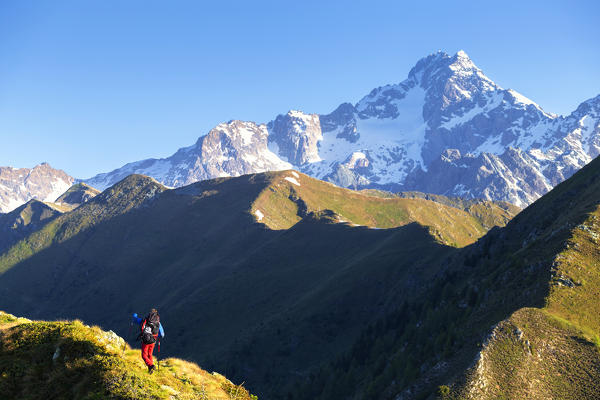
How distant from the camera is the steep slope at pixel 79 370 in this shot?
942 inches

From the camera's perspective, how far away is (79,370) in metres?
24.9

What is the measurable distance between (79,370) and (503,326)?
7286 cm

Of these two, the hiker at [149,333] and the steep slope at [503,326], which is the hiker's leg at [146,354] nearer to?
the hiker at [149,333]

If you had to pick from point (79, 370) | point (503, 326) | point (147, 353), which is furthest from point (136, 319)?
point (503, 326)

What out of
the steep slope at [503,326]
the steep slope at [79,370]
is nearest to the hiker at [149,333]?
the steep slope at [79,370]

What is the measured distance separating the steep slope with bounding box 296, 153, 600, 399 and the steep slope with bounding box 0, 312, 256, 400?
2210 inches

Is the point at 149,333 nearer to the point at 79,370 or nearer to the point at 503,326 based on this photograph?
the point at 79,370

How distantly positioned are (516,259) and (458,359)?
119ft

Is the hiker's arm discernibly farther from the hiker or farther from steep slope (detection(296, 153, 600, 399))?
steep slope (detection(296, 153, 600, 399))

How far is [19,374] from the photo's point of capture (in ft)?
83.5

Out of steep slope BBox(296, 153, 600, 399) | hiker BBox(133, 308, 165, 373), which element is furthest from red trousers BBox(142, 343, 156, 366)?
steep slope BBox(296, 153, 600, 399)

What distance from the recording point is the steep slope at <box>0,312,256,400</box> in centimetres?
2392

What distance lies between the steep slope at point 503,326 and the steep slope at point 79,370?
56.1 metres

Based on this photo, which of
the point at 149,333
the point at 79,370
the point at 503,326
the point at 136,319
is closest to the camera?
the point at 79,370
